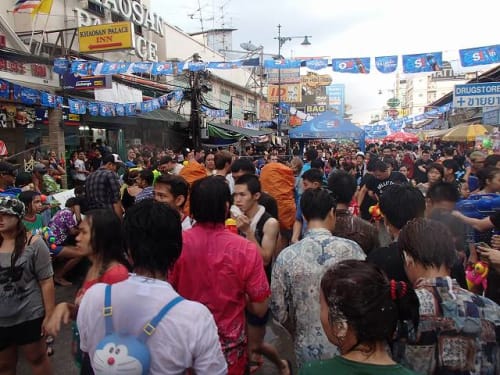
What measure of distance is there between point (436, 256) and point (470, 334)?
1.15ft

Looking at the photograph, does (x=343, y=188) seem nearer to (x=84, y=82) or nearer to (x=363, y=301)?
(x=363, y=301)

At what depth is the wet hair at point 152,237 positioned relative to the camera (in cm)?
179

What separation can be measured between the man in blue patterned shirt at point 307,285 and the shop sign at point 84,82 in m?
11.6

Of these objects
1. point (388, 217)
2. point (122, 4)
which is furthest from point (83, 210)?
point (122, 4)

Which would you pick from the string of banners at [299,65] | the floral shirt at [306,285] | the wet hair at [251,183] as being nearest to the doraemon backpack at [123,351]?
the floral shirt at [306,285]

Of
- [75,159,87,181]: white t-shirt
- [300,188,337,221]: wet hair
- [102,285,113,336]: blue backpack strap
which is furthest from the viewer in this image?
[75,159,87,181]: white t-shirt

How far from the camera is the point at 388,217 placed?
2877 mm

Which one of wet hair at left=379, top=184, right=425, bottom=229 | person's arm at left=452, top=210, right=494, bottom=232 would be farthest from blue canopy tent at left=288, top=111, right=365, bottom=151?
wet hair at left=379, top=184, right=425, bottom=229

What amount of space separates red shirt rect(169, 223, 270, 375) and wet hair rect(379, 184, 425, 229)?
3.44 feet

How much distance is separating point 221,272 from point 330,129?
1469 cm

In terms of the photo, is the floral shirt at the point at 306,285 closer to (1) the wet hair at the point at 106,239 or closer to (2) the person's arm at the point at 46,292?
(1) the wet hair at the point at 106,239

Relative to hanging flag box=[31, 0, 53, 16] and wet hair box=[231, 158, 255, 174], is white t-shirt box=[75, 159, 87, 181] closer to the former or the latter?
hanging flag box=[31, 0, 53, 16]

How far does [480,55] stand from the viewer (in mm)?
10680

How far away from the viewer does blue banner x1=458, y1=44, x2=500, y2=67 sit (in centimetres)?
1054
